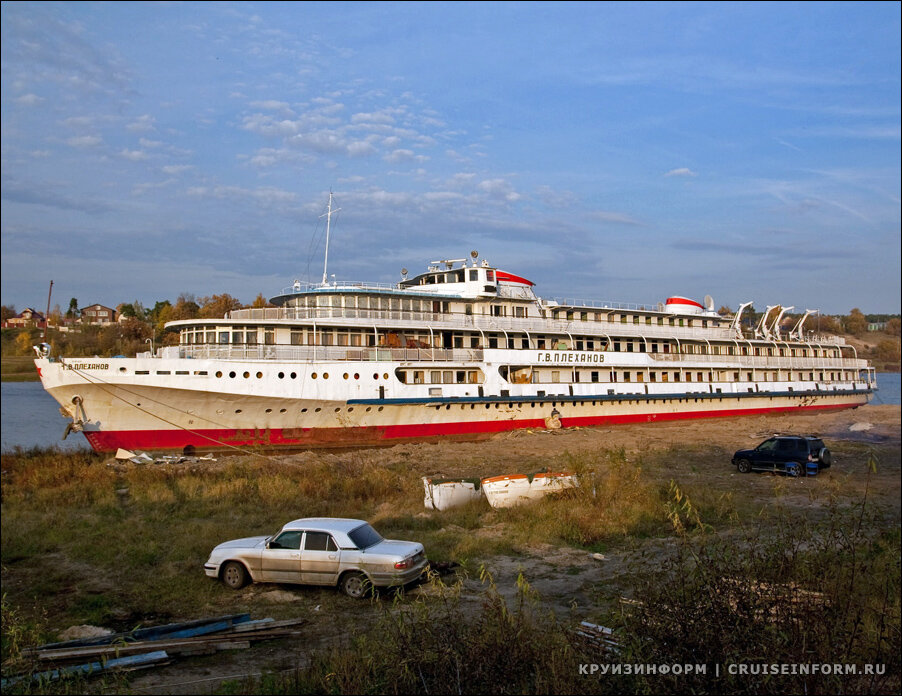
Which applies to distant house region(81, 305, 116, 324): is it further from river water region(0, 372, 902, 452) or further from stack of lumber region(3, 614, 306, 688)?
stack of lumber region(3, 614, 306, 688)

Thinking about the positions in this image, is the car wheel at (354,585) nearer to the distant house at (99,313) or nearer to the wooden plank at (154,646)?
the wooden plank at (154,646)

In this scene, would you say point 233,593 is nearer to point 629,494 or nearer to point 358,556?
point 358,556

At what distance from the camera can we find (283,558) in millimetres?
10305

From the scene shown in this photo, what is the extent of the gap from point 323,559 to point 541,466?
12319mm

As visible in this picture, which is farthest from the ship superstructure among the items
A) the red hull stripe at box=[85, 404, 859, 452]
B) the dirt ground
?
the dirt ground

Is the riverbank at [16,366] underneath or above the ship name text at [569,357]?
above

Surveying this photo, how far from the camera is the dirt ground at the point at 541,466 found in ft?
25.1

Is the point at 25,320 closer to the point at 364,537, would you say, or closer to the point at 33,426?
the point at 33,426

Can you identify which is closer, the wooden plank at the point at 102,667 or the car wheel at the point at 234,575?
the wooden plank at the point at 102,667

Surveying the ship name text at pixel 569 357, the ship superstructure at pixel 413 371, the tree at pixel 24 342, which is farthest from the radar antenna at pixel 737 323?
the tree at pixel 24 342

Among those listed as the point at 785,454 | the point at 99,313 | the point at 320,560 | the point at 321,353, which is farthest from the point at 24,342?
the point at 785,454

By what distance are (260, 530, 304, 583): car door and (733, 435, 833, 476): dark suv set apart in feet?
47.0

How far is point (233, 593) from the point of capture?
405 inches

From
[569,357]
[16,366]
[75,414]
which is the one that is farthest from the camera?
[16,366]
